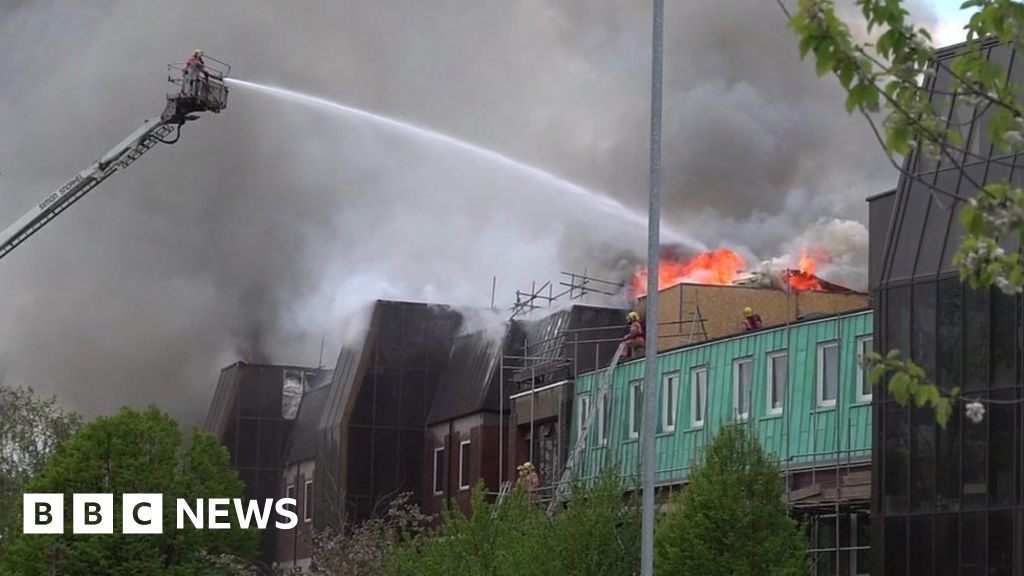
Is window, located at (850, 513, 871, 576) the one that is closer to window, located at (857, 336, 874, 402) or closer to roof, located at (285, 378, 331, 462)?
window, located at (857, 336, 874, 402)

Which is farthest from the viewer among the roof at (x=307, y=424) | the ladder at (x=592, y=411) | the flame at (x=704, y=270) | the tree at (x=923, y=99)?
the roof at (x=307, y=424)

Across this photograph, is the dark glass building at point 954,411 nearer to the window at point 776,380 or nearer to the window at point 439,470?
the window at point 776,380

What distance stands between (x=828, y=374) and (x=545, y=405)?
1330cm

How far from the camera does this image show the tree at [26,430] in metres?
77.9

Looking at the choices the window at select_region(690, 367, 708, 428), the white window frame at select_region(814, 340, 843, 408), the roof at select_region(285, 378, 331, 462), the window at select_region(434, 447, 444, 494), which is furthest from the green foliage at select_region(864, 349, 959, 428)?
the roof at select_region(285, 378, 331, 462)

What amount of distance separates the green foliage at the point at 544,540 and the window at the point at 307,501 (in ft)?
76.4

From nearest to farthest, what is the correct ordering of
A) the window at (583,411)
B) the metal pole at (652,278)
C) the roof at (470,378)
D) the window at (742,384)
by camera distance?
the metal pole at (652,278) → the window at (742,384) → the window at (583,411) → the roof at (470,378)

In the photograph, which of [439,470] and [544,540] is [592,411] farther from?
[439,470]

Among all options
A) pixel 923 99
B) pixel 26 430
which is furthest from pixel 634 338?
pixel 26 430

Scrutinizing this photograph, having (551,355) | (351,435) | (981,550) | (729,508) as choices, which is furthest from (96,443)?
(981,550)

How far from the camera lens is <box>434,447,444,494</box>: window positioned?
184 ft

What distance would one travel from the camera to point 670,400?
42.8 meters

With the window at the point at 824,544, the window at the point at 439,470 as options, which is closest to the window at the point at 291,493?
the window at the point at 439,470

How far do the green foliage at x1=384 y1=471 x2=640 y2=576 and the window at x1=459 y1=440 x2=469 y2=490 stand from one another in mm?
15484
